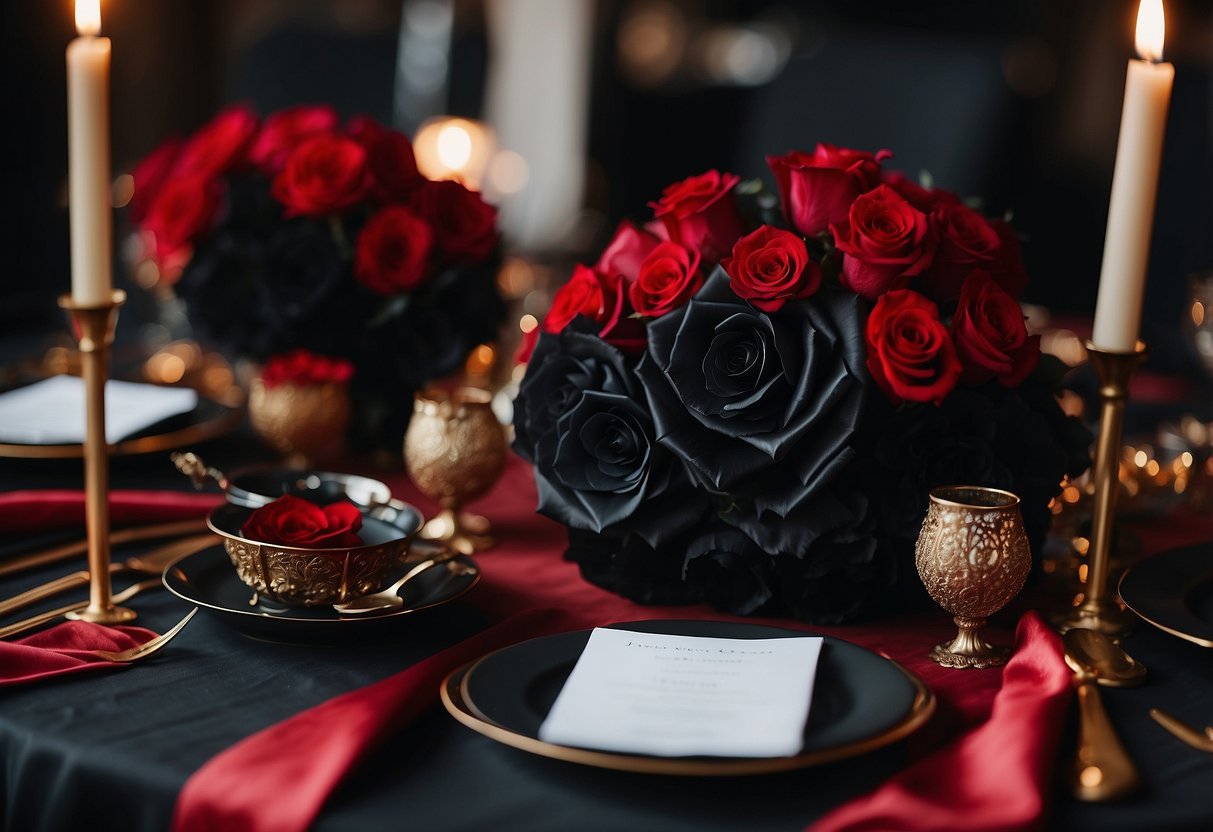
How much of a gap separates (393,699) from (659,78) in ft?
12.0

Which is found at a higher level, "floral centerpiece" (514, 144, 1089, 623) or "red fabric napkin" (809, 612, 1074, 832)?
"floral centerpiece" (514, 144, 1089, 623)

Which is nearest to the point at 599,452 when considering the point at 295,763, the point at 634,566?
the point at 634,566

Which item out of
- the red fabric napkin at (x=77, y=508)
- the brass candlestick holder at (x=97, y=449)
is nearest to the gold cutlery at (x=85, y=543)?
the red fabric napkin at (x=77, y=508)

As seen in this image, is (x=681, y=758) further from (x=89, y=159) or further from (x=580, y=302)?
(x=89, y=159)

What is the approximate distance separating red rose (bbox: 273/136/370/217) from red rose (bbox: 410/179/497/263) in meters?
0.06

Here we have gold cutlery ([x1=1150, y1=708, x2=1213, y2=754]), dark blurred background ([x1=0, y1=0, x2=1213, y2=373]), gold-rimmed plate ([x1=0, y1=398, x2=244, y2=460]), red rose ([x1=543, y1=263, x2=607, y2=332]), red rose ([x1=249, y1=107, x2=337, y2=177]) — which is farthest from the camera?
dark blurred background ([x1=0, y1=0, x2=1213, y2=373])

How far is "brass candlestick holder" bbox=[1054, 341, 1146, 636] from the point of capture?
841 mm

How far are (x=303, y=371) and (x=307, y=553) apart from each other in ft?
1.39

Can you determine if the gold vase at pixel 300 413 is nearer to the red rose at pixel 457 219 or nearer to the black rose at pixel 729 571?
the red rose at pixel 457 219

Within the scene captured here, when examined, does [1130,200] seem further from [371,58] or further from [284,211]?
[371,58]

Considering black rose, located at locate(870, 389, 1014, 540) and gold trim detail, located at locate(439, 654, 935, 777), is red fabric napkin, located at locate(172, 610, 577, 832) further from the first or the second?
black rose, located at locate(870, 389, 1014, 540)

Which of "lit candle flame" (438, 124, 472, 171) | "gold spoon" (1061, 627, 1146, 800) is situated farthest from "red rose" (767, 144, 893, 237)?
"lit candle flame" (438, 124, 472, 171)

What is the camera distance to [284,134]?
1.23 m

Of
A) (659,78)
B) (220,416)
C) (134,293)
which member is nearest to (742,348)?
(220,416)
